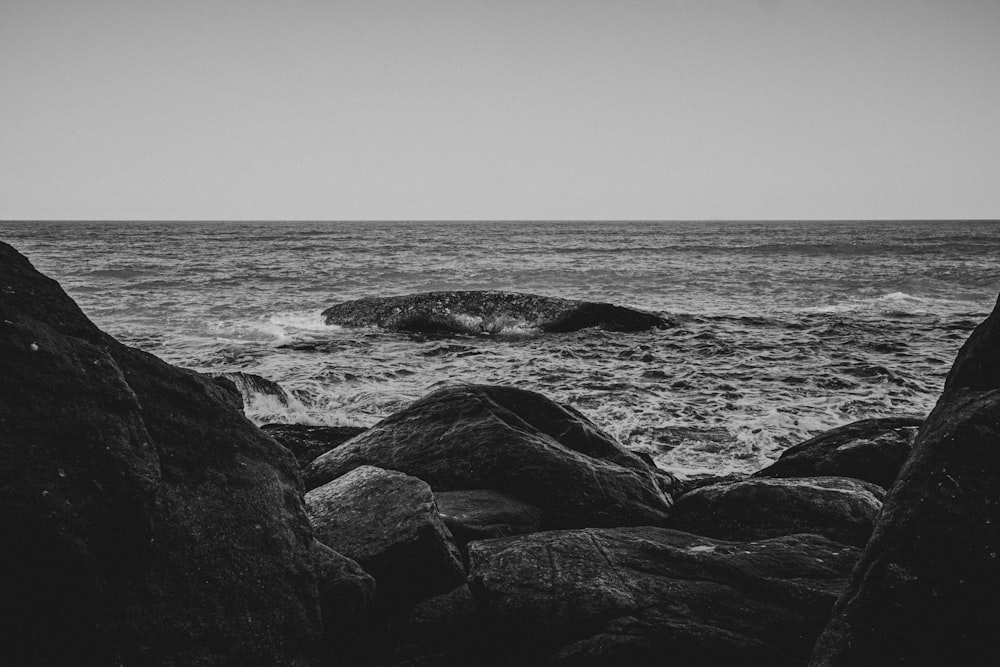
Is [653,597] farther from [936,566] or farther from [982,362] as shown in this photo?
[982,362]

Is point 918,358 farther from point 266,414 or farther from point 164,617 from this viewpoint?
point 164,617

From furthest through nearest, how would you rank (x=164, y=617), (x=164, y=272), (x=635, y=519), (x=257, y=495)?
(x=164, y=272), (x=635, y=519), (x=257, y=495), (x=164, y=617)

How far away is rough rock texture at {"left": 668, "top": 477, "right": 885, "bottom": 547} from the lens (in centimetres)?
444

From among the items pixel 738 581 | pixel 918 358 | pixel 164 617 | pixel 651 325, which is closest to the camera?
pixel 164 617

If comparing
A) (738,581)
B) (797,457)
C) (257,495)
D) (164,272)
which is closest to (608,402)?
(797,457)

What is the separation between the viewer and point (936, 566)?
246 cm

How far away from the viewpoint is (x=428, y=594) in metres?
3.56

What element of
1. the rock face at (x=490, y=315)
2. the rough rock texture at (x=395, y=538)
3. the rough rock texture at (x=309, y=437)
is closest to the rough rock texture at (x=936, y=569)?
the rough rock texture at (x=395, y=538)

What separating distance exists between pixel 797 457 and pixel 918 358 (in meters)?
7.68

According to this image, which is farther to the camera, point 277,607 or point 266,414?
point 266,414

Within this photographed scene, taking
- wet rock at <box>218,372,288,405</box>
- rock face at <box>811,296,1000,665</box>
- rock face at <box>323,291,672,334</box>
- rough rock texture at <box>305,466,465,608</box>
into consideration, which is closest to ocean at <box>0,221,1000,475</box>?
wet rock at <box>218,372,288,405</box>

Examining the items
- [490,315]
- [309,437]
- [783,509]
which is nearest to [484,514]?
[783,509]

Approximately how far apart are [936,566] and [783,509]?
7.28ft

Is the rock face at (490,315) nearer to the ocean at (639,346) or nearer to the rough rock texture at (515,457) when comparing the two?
the ocean at (639,346)
